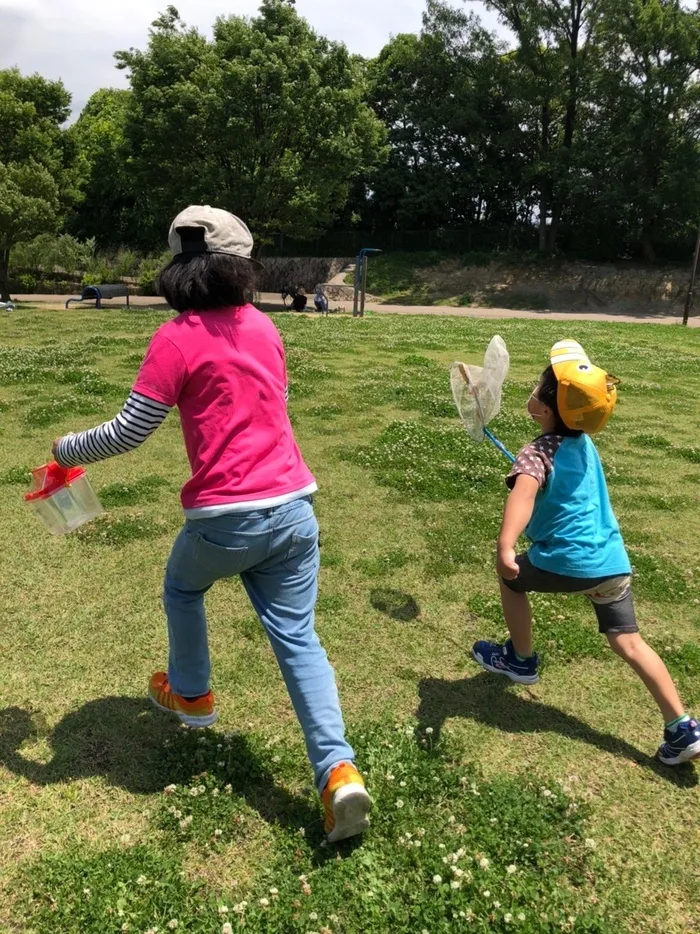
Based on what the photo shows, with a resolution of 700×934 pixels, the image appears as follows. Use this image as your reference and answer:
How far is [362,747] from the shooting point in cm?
355

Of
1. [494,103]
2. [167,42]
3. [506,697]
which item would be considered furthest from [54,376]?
[494,103]

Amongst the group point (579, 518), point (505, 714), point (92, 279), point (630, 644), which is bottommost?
point (505, 714)

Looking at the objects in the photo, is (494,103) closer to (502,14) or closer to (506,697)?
(502,14)

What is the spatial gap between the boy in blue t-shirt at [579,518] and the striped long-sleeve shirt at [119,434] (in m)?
1.64

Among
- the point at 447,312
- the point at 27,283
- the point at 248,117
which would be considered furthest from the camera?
the point at 27,283

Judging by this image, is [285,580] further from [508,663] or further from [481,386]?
[481,386]

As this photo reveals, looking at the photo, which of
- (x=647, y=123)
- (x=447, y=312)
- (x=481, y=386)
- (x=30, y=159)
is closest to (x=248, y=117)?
(x=30, y=159)

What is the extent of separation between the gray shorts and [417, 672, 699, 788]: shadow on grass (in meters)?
0.63

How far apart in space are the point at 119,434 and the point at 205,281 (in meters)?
0.70

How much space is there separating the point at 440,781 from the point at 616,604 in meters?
1.19

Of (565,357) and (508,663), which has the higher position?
(565,357)

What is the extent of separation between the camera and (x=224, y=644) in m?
4.48

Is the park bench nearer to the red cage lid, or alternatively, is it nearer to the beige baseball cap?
the red cage lid

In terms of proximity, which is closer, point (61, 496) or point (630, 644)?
point (61, 496)
